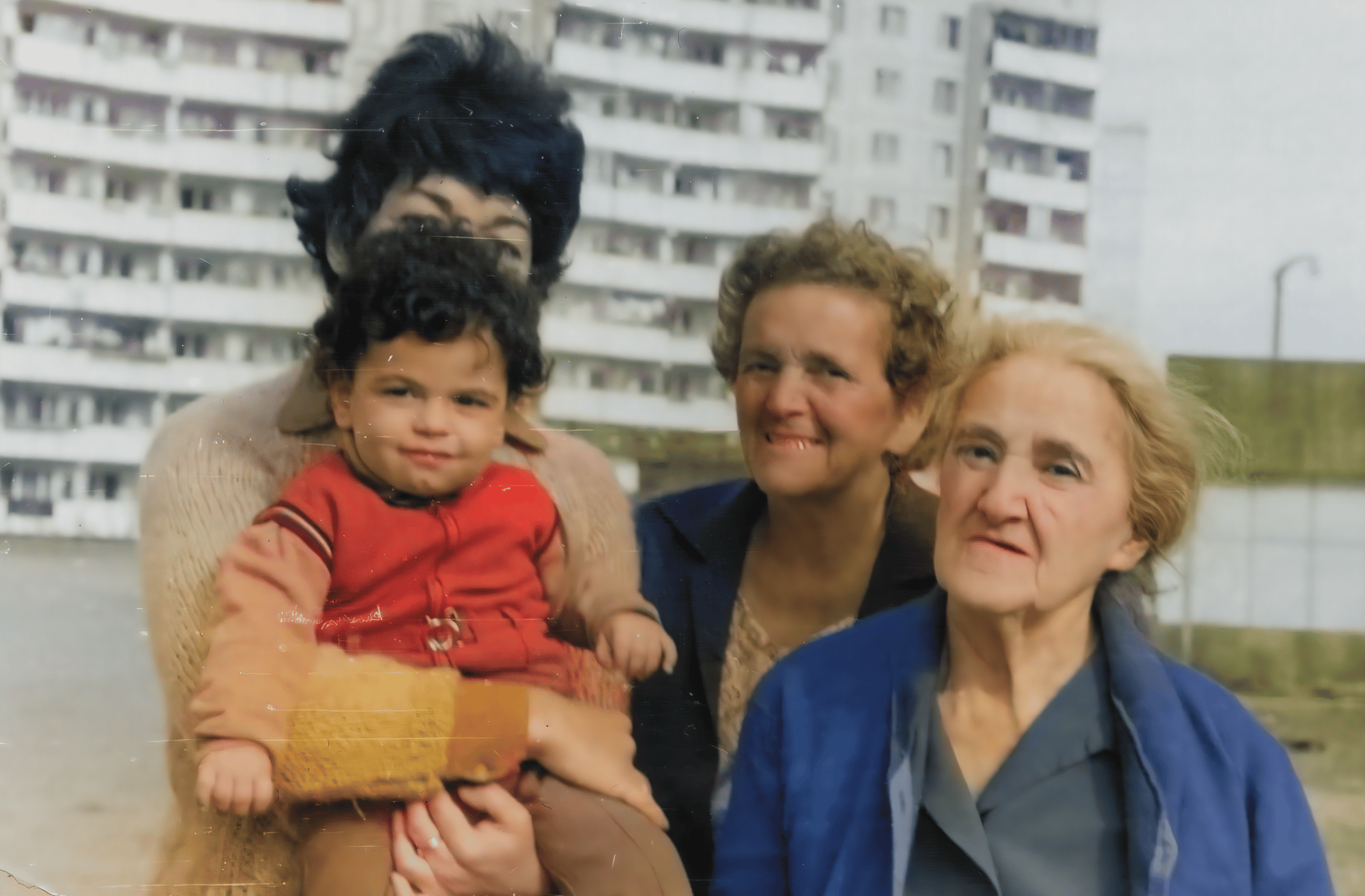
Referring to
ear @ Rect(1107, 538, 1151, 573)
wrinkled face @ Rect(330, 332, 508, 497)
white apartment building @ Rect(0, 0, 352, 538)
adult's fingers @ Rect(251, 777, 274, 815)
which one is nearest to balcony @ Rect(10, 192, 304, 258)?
white apartment building @ Rect(0, 0, 352, 538)

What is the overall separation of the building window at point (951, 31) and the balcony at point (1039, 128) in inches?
4.1

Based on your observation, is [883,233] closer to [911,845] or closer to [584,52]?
[584,52]

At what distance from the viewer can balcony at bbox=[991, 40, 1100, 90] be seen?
169 cm

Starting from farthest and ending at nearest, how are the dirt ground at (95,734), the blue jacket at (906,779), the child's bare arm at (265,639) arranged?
the dirt ground at (95,734)
the child's bare arm at (265,639)
the blue jacket at (906,779)

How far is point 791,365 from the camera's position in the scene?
1.69m

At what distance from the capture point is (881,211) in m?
1.69

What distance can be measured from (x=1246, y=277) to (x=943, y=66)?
1.78 ft

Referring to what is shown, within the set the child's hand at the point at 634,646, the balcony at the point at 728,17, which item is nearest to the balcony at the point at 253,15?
the balcony at the point at 728,17

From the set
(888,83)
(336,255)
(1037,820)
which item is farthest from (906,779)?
(336,255)

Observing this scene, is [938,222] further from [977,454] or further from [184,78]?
[184,78]

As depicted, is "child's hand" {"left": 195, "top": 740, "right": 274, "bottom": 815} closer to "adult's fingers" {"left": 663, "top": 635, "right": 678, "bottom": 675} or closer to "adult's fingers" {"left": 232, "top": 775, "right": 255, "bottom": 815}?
"adult's fingers" {"left": 232, "top": 775, "right": 255, "bottom": 815}

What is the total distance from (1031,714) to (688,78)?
3.36ft

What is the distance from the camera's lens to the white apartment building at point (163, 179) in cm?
169

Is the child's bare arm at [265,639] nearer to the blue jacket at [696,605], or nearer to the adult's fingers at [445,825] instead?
the adult's fingers at [445,825]
